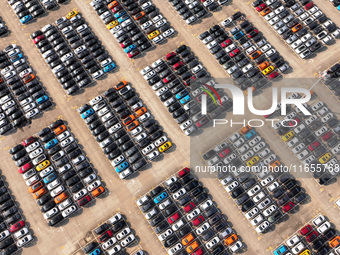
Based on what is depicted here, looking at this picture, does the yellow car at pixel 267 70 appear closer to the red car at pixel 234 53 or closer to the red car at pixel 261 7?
the red car at pixel 234 53

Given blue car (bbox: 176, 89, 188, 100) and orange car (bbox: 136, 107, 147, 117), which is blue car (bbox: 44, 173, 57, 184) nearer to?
orange car (bbox: 136, 107, 147, 117)

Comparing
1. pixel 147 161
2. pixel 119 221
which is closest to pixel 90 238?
pixel 119 221

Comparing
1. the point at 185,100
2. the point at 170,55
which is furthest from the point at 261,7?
the point at 185,100

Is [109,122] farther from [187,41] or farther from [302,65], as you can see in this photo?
[302,65]

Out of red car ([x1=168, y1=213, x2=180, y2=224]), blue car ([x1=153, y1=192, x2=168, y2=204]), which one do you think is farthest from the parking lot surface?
red car ([x1=168, y1=213, x2=180, y2=224])

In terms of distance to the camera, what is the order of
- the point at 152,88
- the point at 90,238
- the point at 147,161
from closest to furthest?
the point at 90,238
the point at 147,161
the point at 152,88
